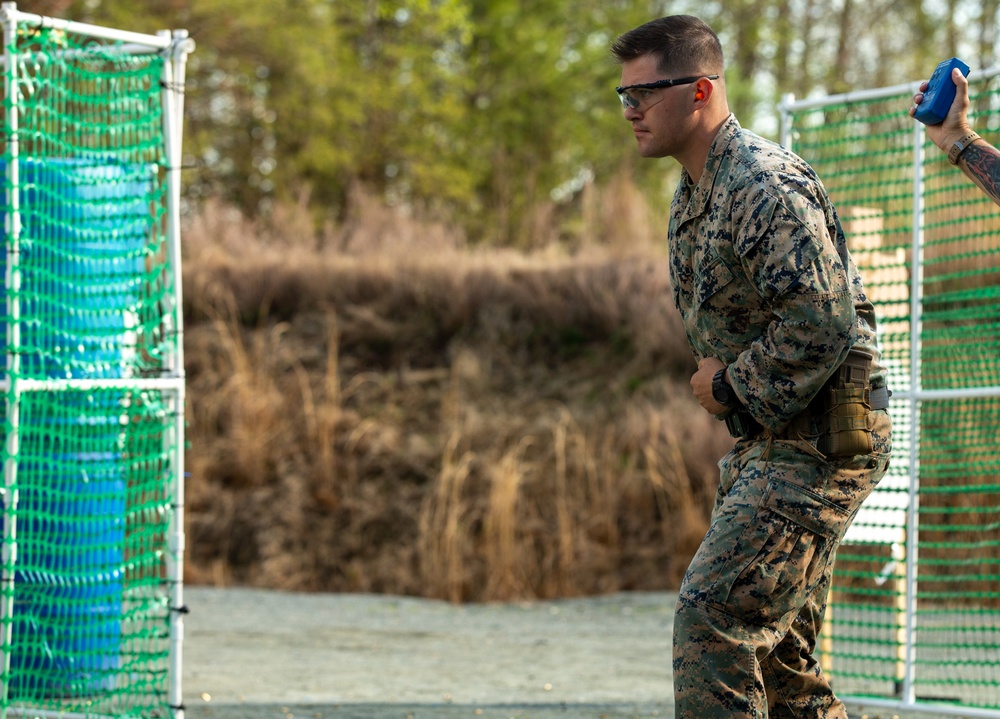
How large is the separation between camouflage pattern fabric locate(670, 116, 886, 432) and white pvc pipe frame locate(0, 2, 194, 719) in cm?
264

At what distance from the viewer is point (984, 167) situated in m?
3.66

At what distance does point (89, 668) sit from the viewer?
621cm

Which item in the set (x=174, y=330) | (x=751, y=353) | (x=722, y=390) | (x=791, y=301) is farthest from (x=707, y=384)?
(x=174, y=330)

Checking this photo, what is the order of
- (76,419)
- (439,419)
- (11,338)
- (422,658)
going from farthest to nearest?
(439,419), (422,658), (76,419), (11,338)

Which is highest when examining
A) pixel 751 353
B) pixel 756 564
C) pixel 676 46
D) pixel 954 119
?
pixel 676 46

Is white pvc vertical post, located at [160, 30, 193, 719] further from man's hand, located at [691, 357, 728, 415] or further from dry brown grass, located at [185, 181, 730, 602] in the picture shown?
dry brown grass, located at [185, 181, 730, 602]

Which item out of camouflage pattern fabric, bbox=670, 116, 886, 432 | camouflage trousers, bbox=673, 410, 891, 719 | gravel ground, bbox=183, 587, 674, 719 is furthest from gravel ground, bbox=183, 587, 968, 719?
camouflage pattern fabric, bbox=670, 116, 886, 432

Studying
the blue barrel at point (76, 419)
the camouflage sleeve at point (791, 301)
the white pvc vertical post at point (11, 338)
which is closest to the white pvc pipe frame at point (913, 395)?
the camouflage sleeve at point (791, 301)

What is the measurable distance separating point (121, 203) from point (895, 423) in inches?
148

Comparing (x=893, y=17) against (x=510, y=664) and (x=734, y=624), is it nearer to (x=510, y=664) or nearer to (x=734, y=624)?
(x=510, y=664)

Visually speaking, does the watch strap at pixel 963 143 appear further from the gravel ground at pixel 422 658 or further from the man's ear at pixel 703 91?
the gravel ground at pixel 422 658

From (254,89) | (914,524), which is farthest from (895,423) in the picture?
(254,89)

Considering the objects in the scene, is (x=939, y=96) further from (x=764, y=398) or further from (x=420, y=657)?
(x=420, y=657)

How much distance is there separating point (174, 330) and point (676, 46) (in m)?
2.80
